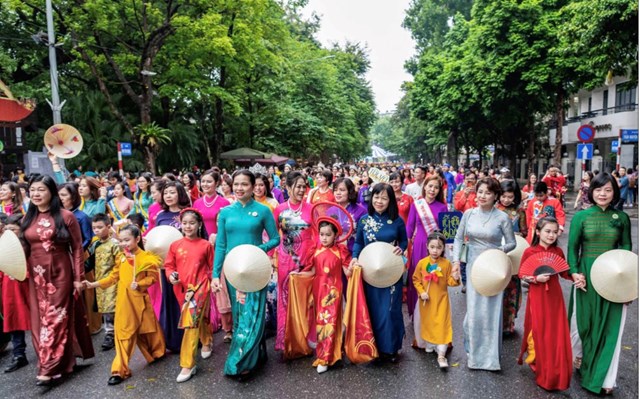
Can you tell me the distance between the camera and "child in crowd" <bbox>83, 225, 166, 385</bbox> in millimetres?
4148

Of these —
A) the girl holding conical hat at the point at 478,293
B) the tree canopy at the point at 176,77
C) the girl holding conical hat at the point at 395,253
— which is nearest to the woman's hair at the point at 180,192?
the girl holding conical hat at the point at 395,253

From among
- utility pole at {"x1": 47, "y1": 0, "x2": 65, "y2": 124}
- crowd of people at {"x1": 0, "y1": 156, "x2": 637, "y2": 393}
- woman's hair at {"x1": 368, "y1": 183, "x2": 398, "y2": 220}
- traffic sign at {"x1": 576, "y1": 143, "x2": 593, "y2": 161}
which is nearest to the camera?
crowd of people at {"x1": 0, "y1": 156, "x2": 637, "y2": 393}

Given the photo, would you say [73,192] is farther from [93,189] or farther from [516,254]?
[516,254]

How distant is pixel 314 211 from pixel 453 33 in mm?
28859

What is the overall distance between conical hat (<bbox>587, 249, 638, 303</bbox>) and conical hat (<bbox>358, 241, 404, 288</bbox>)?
4.99 feet

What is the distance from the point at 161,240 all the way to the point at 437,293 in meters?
2.69

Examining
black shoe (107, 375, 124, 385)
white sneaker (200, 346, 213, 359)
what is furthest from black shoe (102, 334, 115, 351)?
white sneaker (200, 346, 213, 359)

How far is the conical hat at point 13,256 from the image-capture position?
13.0ft

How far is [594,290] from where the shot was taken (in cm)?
378

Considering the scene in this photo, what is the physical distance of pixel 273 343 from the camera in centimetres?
507

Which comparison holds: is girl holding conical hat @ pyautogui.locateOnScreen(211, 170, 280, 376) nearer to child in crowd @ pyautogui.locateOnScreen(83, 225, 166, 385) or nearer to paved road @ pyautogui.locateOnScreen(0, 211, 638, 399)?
paved road @ pyautogui.locateOnScreen(0, 211, 638, 399)

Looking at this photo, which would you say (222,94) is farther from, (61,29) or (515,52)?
(515,52)

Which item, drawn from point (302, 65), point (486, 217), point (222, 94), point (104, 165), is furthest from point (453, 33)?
point (486, 217)

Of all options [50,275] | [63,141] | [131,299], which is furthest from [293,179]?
[63,141]
